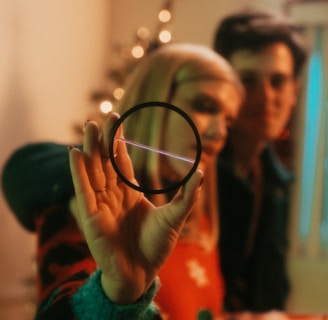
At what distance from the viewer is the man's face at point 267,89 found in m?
0.75

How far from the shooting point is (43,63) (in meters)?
0.75

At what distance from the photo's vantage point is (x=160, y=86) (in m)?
0.47

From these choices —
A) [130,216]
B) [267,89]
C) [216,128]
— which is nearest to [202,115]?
[216,128]

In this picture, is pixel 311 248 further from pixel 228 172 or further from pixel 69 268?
pixel 69 268

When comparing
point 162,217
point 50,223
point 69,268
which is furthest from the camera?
point 50,223

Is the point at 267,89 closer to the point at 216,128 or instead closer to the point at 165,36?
the point at 165,36

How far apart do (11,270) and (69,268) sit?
36 centimetres

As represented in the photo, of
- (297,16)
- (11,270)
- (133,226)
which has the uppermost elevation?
(297,16)

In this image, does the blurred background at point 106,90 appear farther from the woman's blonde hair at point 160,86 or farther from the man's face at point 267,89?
the woman's blonde hair at point 160,86

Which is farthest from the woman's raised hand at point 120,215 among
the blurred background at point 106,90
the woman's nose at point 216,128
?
the blurred background at point 106,90

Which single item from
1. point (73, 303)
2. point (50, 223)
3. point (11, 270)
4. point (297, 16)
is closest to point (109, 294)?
point (73, 303)

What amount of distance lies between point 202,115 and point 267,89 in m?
0.33

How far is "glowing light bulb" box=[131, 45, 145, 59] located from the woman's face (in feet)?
0.63

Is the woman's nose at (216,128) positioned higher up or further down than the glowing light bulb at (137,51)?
further down
